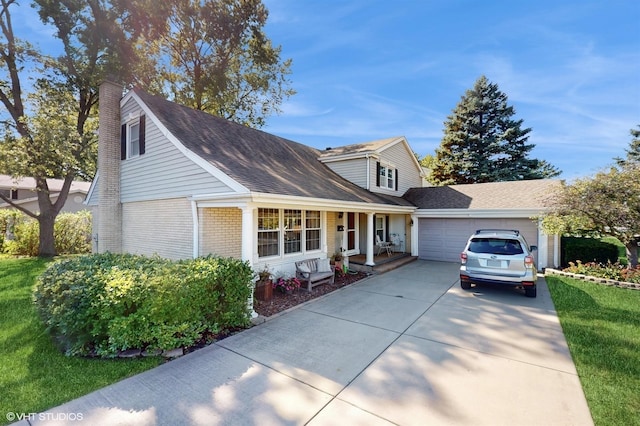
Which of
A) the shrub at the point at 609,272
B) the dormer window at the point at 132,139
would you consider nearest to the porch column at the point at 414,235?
the shrub at the point at 609,272

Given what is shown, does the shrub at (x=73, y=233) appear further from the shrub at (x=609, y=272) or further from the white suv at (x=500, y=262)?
the shrub at (x=609, y=272)

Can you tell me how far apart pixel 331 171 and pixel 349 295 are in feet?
25.4

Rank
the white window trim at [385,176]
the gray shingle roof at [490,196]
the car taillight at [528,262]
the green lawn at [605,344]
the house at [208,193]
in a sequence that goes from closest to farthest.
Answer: the green lawn at [605,344] → the car taillight at [528,262] → the house at [208,193] → the gray shingle roof at [490,196] → the white window trim at [385,176]

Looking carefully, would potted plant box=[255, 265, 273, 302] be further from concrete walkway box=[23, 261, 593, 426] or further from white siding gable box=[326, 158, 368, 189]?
white siding gable box=[326, 158, 368, 189]

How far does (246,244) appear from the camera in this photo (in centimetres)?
664

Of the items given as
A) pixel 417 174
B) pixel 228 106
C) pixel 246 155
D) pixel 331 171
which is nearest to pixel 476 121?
pixel 417 174

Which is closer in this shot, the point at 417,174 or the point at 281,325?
the point at 281,325

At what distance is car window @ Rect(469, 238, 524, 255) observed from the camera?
24.6 ft

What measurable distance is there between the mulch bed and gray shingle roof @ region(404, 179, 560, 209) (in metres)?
6.89

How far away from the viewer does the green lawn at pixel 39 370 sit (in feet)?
11.3

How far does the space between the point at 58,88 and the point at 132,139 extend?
9.03 meters

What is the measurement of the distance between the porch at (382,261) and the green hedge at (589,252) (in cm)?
591

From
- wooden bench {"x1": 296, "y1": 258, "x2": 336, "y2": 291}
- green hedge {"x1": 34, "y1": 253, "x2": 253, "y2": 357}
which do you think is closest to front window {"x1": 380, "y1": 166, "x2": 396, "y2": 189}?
wooden bench {"x1": 296, "y1": 258, "x2": 336, "y2": 291}

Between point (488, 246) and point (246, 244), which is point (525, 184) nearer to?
point (488, 246)
